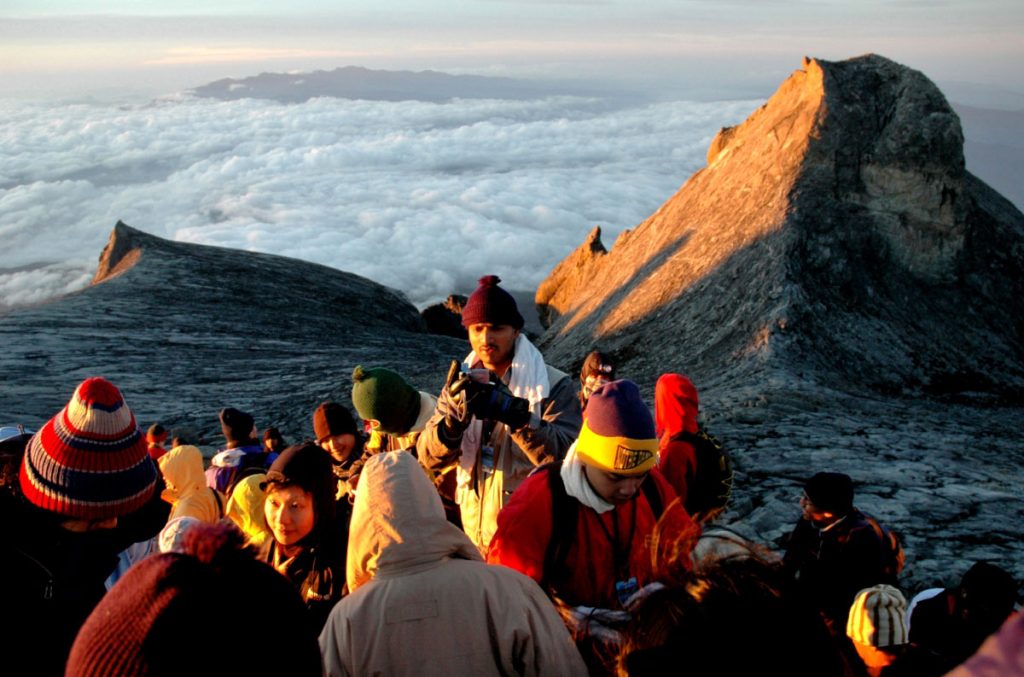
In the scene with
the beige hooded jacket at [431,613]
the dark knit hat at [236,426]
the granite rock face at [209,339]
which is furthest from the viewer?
the granite rock face at [209,339]

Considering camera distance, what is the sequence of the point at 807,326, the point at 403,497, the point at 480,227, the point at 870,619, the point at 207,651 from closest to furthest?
the point at 207,651 < the point at 403,497 < the point at 870,619 < the point at 807,326 < the point at 480,227

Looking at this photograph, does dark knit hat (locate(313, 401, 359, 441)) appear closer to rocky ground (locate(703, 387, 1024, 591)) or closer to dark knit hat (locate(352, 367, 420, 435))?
dark knit hat (locate(352, 367, 420, 435))

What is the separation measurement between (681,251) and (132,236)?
17.6 m

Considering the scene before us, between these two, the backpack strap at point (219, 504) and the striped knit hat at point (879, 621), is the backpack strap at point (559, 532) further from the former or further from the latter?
the backpack strap at point (219, 504)

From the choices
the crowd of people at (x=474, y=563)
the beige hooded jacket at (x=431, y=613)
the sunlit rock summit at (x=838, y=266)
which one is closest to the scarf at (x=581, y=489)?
the crowd of people at (x=474, y=563)

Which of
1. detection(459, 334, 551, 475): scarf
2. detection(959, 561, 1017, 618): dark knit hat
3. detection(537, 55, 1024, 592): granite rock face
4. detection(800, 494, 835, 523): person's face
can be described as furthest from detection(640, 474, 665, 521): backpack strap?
detection(537, 55, 1024, 592): granite rock face

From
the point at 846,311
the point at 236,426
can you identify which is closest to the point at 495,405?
the point at 236,426

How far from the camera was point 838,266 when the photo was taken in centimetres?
1256

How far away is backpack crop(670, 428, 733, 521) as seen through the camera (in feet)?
14.8

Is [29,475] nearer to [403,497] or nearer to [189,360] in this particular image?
[403,497]

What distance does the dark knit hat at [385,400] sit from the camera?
179 inches

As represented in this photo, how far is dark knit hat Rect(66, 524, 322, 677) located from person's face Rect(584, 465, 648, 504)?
159cm

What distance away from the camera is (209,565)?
67.4 inches

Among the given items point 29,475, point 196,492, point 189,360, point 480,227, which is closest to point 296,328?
point 189,360
